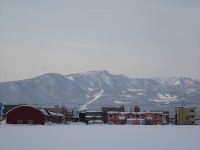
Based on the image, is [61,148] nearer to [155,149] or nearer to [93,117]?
Result: [155,149]

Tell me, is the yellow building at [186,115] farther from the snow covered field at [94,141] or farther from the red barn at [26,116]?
the snow covered field at [94,141]

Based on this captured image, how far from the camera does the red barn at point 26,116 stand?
82.9 meters

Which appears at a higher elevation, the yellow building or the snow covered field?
the yellow building

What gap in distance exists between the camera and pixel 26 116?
84.0 m

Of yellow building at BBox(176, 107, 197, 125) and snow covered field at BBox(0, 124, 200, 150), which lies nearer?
snow covered field at BBox(0, 124, 200, 150)

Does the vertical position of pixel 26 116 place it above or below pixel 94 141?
above

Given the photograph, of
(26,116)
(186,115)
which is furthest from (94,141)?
(186,115)

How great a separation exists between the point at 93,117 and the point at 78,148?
112126mm

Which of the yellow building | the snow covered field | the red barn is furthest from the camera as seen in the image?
the yellow building

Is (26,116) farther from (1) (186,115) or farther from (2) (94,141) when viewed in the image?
(1) (186,115)

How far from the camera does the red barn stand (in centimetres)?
8294

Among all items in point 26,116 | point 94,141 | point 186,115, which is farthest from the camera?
point 186,115

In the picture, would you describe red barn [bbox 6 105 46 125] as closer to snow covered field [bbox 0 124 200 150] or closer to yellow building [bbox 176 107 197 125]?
Result: snow covered field [bbox 0 124 200 150]

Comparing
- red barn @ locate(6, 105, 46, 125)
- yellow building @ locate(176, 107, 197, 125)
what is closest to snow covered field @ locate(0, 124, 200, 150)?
red barn @ locate(6, 105, 46, 125)
